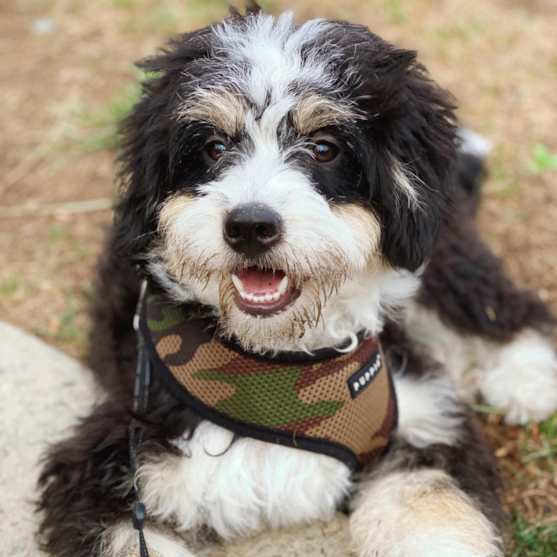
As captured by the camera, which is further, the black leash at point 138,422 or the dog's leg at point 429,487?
the dog's leg at point 429,487

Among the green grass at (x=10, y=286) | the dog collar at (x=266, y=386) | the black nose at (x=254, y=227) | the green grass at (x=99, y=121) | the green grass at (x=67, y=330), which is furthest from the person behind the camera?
the green grass at (x=99, y=121)

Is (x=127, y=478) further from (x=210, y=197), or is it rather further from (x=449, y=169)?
(x=449, y=169)

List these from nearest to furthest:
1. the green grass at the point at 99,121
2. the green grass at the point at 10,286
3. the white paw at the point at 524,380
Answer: the white paw at the point at 524,380 < the green grass at the point at 10,286 < the green grass at the point at 99,121

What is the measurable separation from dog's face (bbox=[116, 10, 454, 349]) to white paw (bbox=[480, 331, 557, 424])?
4.35ft

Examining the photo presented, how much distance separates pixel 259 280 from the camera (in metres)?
2.05

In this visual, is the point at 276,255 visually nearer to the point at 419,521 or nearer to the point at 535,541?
the point at 419,521

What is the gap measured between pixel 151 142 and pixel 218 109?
261 millimetres

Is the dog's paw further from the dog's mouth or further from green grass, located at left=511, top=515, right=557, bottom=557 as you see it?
the dog's mouth

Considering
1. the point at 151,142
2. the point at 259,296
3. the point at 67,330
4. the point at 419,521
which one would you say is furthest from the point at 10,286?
the point at 419,521

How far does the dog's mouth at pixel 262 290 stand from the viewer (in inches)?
79.4

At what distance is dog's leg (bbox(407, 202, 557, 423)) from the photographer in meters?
3.30

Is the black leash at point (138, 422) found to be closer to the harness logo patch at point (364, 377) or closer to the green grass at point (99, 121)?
the harness logo patch at point (364, 377)

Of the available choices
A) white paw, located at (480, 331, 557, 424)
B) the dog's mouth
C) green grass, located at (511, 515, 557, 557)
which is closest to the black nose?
the dog's mouth

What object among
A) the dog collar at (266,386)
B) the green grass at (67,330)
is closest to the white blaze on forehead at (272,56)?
the dog collar at (266,386)
